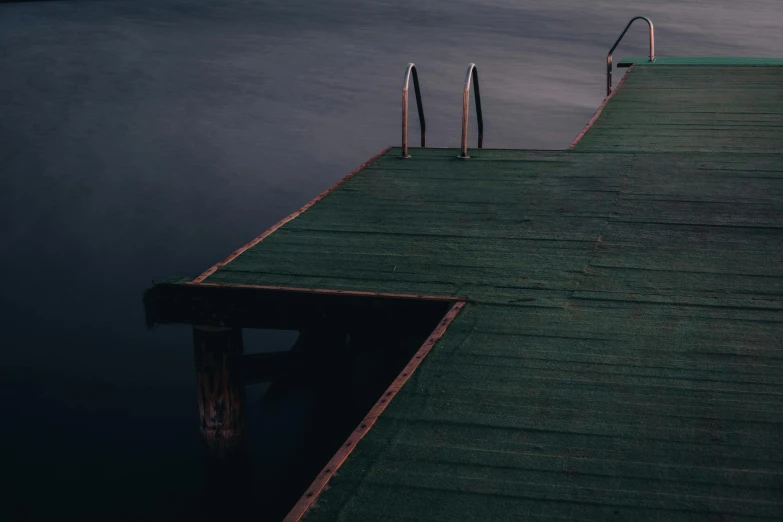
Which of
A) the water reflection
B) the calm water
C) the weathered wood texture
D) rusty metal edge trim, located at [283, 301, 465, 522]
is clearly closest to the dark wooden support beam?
the water reflection

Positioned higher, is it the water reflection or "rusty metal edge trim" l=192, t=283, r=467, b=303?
"rusty metal edge trim" l=192, t=283, r=467, b=303

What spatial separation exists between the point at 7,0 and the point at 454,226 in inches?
1628

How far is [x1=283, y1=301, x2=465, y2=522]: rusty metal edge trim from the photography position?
276 centimetres

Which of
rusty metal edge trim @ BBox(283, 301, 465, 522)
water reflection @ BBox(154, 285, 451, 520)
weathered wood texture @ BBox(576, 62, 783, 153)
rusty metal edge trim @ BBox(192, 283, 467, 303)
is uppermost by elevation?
weathered wood texture @ BBox(576, 62, 783, 153)

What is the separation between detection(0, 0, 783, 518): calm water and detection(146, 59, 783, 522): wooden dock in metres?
2.79

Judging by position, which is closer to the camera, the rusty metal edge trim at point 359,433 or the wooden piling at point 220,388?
the rusty metal edge trim at point 359,433

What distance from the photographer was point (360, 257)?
205 inches

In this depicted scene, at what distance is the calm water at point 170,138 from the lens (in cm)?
786

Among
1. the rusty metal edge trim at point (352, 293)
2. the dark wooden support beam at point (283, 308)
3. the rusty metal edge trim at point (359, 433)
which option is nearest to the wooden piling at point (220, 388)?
the dark wooden support beam at point (283, 308)

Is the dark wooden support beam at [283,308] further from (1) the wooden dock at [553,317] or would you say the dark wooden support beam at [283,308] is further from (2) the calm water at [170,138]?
(2) the calm water at [170,138]

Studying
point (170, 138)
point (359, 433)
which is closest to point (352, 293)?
point (359, 433)

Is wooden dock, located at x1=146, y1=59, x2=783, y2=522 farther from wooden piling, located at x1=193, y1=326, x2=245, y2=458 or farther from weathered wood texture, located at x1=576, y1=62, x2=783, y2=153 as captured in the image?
wooden piling, located at x1=193, y1=326, x2=245, y2=458

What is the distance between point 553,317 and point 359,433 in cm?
143

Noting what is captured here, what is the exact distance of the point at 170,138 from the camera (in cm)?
1934
